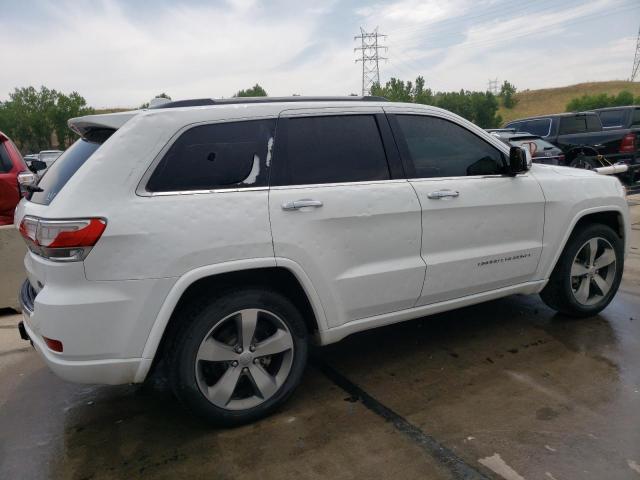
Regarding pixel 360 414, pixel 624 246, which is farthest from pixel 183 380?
pixel 624 246

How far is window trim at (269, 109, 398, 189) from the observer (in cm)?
290

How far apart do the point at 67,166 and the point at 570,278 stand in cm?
374

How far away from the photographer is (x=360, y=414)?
2.97 metres

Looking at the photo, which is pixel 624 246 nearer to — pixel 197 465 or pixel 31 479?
pixel 197 465

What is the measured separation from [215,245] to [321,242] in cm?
62

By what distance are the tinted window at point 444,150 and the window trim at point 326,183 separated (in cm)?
12

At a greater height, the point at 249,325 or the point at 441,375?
the point at 249,325

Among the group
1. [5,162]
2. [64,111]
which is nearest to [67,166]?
[5,162]

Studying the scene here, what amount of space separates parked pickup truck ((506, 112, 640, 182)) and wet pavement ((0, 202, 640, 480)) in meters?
9.08

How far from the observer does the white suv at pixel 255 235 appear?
2.48m

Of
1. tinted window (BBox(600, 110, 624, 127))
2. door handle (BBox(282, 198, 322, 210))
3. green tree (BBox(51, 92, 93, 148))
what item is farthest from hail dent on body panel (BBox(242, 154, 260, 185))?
green tree (BBox(51, 92, 93, 148))

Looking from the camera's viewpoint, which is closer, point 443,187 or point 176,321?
point 176,321

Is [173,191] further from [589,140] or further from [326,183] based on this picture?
[589,140]

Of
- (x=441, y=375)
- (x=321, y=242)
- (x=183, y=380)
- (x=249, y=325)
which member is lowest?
(x=441, y=375)
